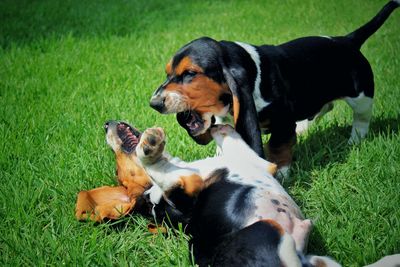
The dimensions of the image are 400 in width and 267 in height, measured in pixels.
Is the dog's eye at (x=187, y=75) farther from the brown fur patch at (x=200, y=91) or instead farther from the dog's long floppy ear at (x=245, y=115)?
the dog's long floppy ear at (x=245, y=115)

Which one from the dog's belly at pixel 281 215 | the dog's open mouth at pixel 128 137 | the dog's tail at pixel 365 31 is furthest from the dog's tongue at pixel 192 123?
the dog's tail at pixel 365 31

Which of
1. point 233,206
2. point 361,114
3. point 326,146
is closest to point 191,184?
point 233,206

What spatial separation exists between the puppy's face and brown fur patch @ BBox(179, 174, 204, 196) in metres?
0.59

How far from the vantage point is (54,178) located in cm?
341

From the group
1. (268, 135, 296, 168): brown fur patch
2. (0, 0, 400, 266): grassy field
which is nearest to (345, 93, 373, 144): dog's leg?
(0, 0, 400, 266): grassy field

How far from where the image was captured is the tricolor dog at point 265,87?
3104 millimetres

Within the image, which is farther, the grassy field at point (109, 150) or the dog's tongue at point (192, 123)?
the dog's tongue at point (192, 123)

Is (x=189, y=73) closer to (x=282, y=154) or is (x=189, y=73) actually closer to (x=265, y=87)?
(x=265, y=87)

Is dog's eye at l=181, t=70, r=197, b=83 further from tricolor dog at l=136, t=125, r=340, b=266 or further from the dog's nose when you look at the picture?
tricolor dog at l=136, t=125, r=340, b=266

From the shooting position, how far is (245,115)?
304 centimetres

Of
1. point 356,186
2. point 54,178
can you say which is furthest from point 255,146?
point 54,178

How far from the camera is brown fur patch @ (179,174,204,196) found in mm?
2666

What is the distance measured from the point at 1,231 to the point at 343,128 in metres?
3.06

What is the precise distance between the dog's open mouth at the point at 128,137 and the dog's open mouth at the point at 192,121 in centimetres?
34
